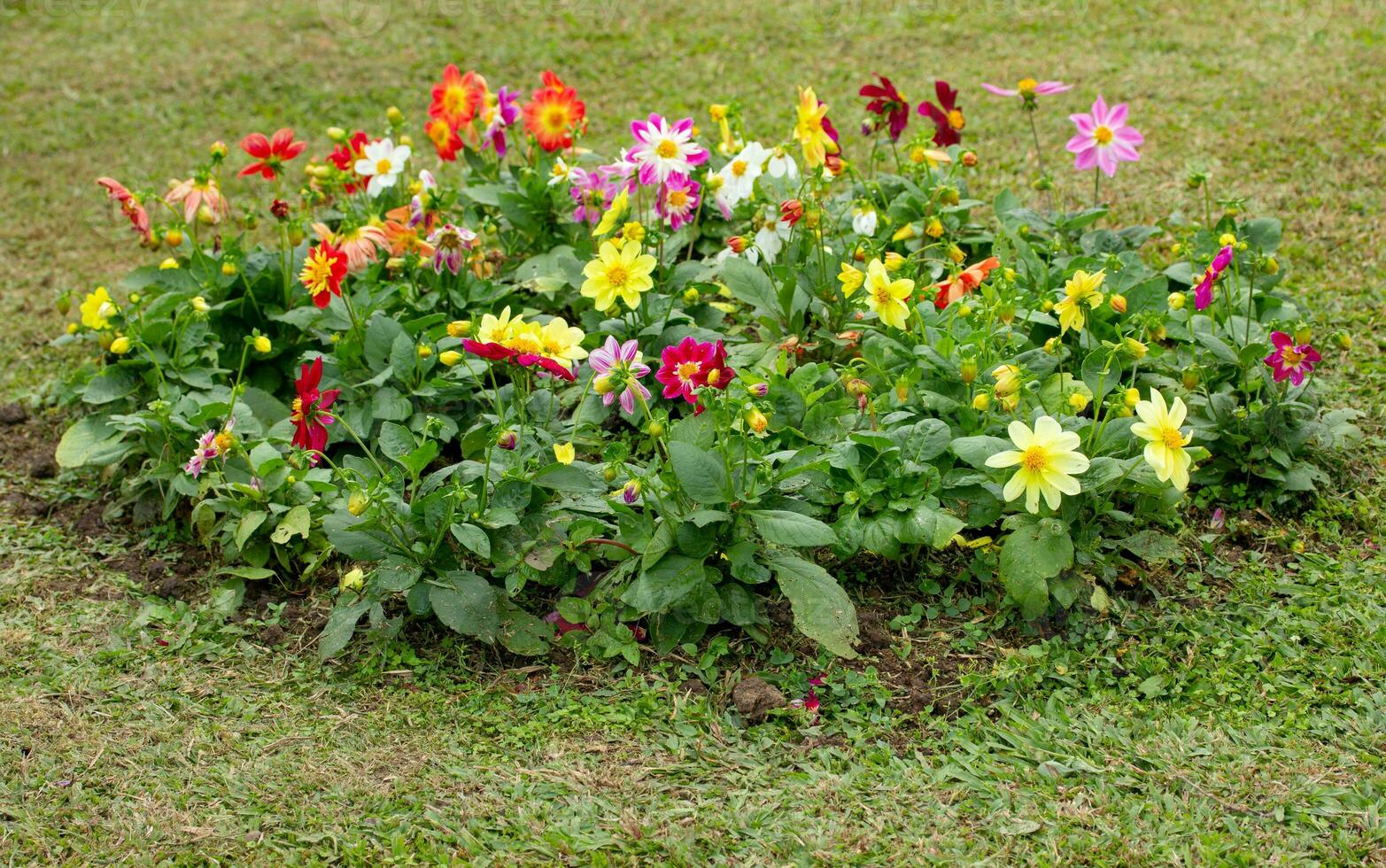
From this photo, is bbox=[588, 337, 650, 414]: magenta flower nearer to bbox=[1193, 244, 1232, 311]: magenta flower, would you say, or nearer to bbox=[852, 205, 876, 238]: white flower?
bbox=[852, 205, 876, 238]: white flower

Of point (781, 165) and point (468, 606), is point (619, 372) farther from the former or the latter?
point (781, 165)

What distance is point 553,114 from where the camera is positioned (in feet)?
12.6

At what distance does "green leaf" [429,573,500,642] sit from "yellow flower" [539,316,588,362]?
537 millimetres

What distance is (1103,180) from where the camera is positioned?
4.80 metres

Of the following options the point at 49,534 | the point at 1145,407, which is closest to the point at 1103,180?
the point at 1145,407

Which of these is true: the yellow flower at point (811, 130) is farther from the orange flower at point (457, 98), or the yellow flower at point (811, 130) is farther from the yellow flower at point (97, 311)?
the yellow flower at point (97, 311)

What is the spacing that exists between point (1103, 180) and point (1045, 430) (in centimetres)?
255

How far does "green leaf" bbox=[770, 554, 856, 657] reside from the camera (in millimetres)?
2650

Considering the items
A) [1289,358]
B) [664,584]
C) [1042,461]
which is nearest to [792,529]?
[664,584]

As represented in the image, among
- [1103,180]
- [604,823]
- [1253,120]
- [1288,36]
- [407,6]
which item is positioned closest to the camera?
[604,823]

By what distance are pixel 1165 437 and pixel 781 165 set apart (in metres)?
1.34

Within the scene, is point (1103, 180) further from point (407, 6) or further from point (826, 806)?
point (407, 6)

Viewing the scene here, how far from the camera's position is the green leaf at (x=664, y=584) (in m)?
2.66

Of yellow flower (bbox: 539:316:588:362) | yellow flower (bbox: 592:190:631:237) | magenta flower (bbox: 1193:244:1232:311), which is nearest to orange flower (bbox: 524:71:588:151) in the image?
yellow flower (bbox: 592:190:631:237)
